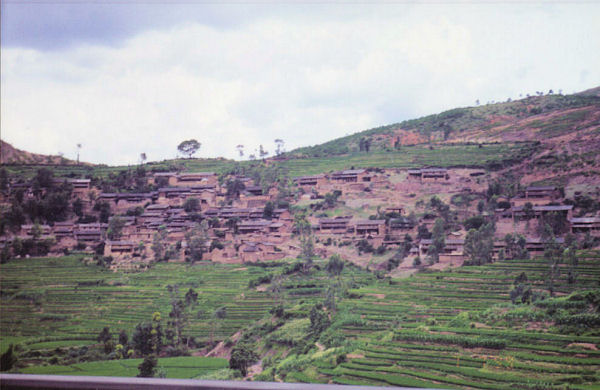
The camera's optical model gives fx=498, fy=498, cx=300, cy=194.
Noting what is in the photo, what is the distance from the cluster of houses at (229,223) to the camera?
10461mm

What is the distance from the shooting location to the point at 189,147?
12.3 m

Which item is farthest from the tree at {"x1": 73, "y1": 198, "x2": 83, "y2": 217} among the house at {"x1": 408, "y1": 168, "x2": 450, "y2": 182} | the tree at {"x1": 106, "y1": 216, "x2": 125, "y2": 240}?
the house at {"x1": 408, "y1": 168, "x2": 450, "y2": 182}

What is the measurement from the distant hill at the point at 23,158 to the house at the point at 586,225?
12.6 metres

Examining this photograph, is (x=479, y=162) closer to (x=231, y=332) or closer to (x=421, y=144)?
(x=421, y=144)

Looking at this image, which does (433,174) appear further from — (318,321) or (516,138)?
(318,321)

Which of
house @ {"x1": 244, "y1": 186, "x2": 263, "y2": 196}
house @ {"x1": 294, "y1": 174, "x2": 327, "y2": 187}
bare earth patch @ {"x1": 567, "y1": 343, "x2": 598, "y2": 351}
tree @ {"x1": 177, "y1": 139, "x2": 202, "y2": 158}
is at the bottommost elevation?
bare earth patch @ {"x1": 567, "y1": 343, "x2": 598, "y2": 351}

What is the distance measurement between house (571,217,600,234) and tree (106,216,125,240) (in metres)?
9.18

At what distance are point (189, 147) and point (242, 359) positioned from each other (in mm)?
6075

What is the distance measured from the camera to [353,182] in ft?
38.5

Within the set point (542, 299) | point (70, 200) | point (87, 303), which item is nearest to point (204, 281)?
point (87, 303)

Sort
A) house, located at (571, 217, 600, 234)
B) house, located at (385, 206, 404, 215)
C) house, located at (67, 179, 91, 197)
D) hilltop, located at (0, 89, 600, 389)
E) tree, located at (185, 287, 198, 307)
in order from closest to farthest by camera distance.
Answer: hilltop, located at (0, 89, 600, 389) → house, located at (571, 217, 600, 234) → tree, located at (185, 287, 198, 307) → house, located at (385, 206, 404, 215) → house, located at (67, 179, 91, 197)

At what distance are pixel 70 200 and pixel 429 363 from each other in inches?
366

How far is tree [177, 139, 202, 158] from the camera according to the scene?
1181cm

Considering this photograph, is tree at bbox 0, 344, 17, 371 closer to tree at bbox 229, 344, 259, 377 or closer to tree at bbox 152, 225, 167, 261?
tree at bbox 152, 225, 167, 261
